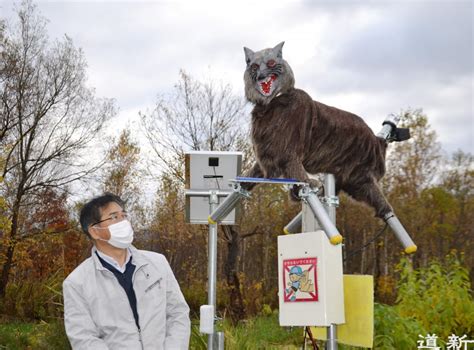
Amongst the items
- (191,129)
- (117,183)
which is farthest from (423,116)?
(117,183)

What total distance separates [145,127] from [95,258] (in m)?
9.89

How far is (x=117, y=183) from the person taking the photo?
14.4m

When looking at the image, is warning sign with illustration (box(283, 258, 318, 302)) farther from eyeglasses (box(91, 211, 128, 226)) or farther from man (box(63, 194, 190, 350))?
eyeglasses (box(91, 211, 128, 226))

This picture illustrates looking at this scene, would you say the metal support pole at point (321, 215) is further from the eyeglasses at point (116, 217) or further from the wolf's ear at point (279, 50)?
the eyeglasses at point (116, 217)

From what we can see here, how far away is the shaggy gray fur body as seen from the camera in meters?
2.89

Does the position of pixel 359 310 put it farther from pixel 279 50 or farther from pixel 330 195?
pixel 279 50

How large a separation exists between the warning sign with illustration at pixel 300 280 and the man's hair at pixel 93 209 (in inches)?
35.5

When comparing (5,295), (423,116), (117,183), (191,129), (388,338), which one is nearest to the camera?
(388,338)

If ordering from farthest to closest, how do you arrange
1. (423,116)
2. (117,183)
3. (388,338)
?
(423,116), (117,183), (388,338)

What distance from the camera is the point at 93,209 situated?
2408mm

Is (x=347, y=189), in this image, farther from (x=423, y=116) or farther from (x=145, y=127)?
(x=423, y=116)

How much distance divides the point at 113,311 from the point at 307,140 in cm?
131

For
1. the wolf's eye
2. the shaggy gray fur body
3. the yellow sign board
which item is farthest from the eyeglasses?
the yellow sign board

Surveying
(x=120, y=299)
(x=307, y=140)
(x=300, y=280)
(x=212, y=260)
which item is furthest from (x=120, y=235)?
(x=212, y=260)
